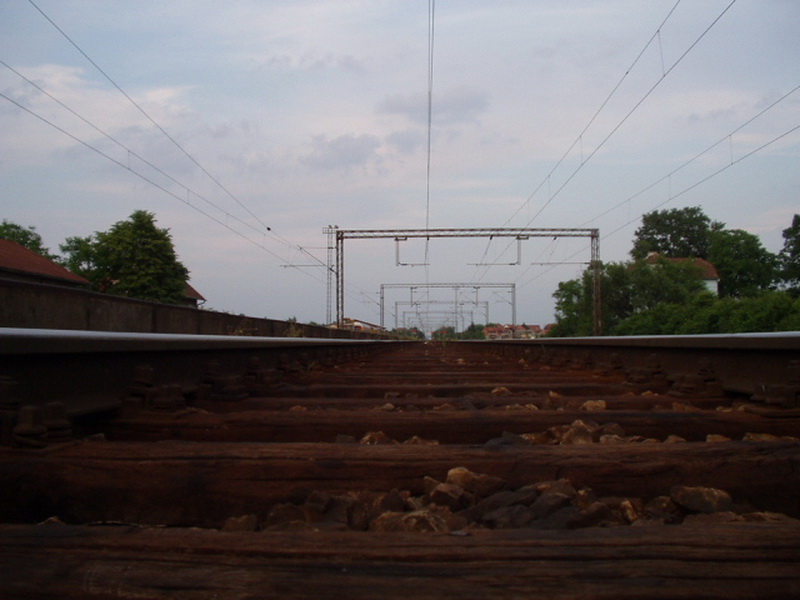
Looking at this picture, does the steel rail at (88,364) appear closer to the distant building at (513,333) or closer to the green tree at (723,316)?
the green tree at (723,316)

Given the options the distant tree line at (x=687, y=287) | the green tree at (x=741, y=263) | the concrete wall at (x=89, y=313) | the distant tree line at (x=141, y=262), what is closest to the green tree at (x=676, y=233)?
the distant tree line at (x=687, y=287)

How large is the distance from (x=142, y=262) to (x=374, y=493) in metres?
42.5

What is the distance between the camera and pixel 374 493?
1775 millimetres

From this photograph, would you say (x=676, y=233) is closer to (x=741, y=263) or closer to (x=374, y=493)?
(x=741, y=263)

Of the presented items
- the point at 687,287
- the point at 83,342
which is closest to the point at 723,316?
the point at 687,287

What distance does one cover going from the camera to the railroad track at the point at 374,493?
43.6 inches

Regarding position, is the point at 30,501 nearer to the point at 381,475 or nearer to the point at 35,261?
the point at 381,475

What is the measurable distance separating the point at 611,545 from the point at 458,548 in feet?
0.95

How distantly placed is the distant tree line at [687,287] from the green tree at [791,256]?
0.08m

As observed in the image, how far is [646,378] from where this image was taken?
188 inches

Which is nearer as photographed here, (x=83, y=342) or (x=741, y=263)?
(x=83, y=342)

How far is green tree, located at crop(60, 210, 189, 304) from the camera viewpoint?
40.6m

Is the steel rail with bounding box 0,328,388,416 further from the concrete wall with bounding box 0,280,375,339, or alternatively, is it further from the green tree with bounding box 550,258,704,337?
the green tree with bounding box 550,258,704,337

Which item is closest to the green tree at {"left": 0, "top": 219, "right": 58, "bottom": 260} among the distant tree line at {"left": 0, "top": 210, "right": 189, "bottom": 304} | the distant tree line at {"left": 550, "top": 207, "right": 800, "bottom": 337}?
the distant tree line at {"left": 0, "top": 210, "right": 189, "bottom": 304}
